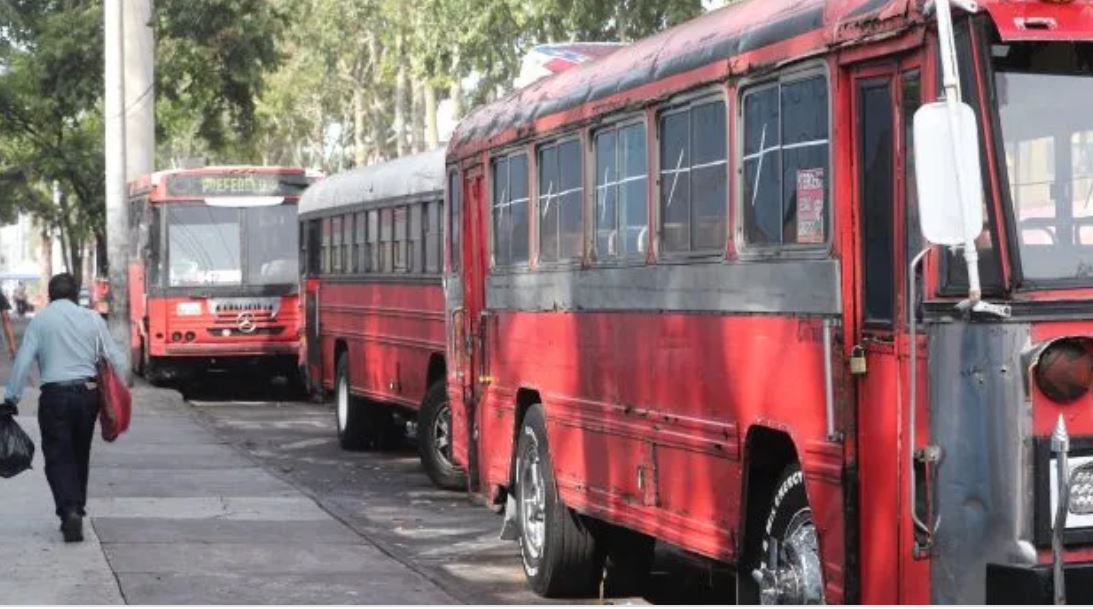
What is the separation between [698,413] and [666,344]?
56 centimetres

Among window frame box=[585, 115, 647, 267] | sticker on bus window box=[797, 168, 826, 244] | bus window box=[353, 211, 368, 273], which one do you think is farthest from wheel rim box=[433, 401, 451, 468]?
sticker on bus window box=[797, 168, 826, 244]

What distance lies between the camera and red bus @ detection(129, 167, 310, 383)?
30.3 m

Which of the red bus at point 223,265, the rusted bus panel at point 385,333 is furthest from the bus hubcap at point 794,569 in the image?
the red bus at point 223,265

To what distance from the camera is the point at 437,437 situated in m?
17.8

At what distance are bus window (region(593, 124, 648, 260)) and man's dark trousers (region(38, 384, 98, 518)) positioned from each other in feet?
12.8

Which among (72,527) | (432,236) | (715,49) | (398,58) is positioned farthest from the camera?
(398,58)

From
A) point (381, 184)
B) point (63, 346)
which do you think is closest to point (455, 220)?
point (63, 346)

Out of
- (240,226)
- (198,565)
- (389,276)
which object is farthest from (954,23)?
(240,226)

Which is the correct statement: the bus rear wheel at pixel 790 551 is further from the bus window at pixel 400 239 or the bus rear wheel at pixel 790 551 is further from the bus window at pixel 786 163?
the bus window at pixel 400 239

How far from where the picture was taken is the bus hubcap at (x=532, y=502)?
1194cm

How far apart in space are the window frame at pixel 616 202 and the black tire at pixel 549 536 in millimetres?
1353

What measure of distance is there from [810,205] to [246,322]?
22.7m

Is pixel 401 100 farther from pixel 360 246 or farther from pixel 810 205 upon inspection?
pixel 810 205

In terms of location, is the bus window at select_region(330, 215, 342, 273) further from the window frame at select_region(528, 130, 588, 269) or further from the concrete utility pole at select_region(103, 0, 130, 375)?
the window frame at select_region(528, 130, 588, 269)
